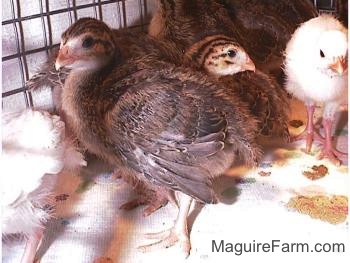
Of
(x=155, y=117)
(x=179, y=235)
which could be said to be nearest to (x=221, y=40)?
(x=155, y=117)

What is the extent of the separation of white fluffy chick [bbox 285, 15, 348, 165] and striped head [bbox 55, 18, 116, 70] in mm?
496

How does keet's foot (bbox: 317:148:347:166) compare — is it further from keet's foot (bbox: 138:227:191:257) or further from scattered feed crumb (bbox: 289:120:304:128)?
keet's foot (bbox: 138:227:191:257)

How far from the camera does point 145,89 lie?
104cm

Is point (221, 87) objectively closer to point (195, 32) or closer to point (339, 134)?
point (195, 32)

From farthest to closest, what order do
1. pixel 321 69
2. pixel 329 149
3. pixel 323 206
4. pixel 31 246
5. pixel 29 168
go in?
pixel 329 149 < pixel 321 69 < pixel 323 206 < pixel 31 246 < pixel 29 168

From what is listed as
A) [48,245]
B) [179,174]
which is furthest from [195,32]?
[48,245]

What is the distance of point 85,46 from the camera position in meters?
1.11

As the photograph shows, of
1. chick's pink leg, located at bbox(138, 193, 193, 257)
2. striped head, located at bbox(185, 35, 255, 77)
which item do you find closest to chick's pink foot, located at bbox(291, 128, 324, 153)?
striped head, located at bbox(185, 35, 255, 77)

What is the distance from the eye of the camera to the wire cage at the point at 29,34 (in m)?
1.33

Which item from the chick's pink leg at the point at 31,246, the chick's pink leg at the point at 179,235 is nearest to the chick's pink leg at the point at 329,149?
the chick's pink leg at the point at 179,235

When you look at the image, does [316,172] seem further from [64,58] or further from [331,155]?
[64,58]

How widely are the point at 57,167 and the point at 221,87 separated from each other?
14.3 inches

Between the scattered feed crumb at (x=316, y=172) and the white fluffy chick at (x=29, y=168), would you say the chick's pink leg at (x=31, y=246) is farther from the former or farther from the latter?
the scattered feed crumb at (x=316, y=172)

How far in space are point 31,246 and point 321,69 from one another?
0.76 m
